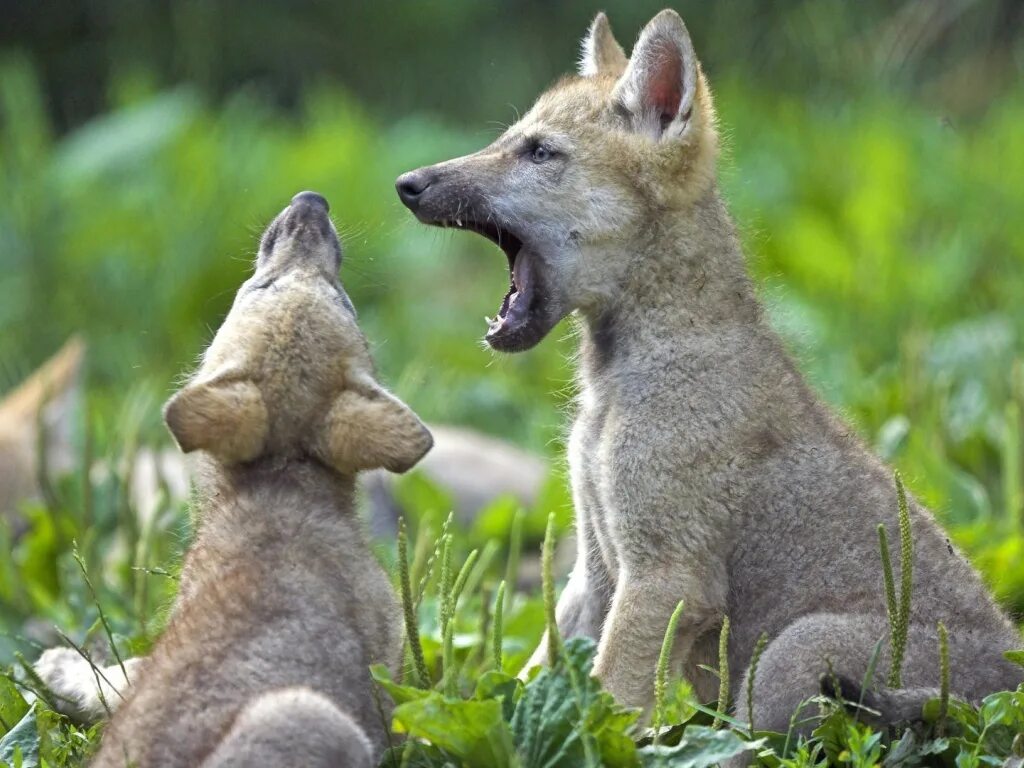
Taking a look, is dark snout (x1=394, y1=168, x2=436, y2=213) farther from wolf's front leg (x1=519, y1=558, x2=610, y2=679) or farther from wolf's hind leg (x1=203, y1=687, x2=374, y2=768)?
wolf's hind leg (x1=203, y1=687, x2=374, y2=768)

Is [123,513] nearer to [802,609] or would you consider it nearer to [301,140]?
[802,609]

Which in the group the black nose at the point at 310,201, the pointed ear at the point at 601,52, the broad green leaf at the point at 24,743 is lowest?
the broad green leaf at the point at 24,743

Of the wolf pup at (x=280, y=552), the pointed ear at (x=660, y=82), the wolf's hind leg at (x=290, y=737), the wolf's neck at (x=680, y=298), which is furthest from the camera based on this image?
the pointed ear at (x=660, y=82)

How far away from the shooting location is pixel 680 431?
4.95m

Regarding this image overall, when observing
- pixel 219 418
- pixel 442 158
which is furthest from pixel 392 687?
pixel 442 158

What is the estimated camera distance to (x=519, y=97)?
1422cm

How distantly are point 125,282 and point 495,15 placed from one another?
5835 millimetres

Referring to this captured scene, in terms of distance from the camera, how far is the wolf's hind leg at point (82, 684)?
192 inches

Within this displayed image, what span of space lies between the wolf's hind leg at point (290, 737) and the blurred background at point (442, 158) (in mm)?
2523

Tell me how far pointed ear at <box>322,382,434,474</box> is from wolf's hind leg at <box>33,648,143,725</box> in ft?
2.77

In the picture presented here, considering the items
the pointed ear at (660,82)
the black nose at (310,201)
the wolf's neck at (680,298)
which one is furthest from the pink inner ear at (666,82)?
the black nose at (310,201)

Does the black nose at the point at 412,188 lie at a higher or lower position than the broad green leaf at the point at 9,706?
higher

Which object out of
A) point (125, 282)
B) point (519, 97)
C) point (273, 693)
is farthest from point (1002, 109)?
point (273, 693)

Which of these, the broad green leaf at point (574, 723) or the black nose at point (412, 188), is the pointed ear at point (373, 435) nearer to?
the broad green leaf at point (574, 723)
